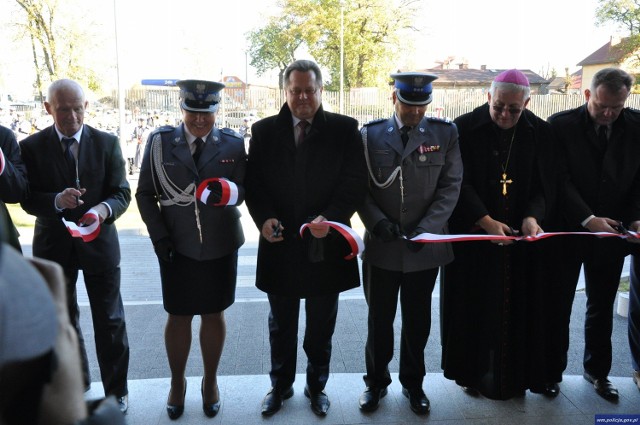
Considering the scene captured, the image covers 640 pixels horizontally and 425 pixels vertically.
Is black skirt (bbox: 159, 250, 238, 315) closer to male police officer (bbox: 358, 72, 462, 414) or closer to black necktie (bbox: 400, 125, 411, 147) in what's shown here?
male police officer (bbox: 358, 72, 462, 414)

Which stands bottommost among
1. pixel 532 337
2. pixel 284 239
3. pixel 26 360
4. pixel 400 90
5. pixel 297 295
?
pixel 532 337

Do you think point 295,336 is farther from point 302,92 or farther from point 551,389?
point 551,389

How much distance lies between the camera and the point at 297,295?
3408 millimetres

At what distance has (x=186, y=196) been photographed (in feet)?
10.9

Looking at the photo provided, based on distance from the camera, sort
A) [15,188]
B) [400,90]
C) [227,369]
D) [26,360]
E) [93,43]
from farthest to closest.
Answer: [93,43]
[227,369]
[400,90]
[15,188]
[26,360]

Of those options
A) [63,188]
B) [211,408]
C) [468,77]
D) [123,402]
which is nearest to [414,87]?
[63,188]

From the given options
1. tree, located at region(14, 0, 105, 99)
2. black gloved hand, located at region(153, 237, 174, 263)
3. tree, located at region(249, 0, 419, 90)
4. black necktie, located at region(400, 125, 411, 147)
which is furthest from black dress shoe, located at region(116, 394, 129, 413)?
tree, located at region(249, 0, 419, 90)

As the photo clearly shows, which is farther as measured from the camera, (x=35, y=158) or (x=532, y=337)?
(x=532, y=337)

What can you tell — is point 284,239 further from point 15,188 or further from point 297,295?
point 15,188

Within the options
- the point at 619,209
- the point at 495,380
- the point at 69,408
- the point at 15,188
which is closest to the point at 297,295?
the point at 495,380

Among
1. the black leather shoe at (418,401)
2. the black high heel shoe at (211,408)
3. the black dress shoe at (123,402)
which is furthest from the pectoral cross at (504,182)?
the black dress shoe at (123,402)

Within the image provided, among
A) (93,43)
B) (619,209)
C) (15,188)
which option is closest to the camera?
(15,188)

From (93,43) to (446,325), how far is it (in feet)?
44.8

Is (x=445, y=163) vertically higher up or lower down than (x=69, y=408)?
higher up
